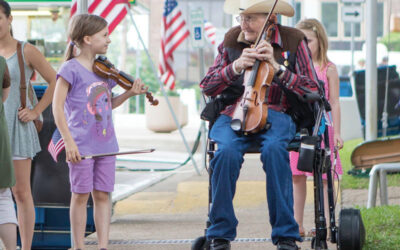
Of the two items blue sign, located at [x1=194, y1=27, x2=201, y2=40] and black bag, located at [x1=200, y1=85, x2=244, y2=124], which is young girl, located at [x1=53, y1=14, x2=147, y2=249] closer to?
black bag, located at [x1=200, y1=85, x2=244, y2=124]

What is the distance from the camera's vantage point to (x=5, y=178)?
5.05 metres

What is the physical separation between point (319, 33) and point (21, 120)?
2.42 meters

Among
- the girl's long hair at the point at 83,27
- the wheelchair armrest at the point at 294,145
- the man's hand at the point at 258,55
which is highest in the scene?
the girl's long hair at the point at 83,27

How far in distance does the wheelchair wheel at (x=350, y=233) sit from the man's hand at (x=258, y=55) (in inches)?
40.6

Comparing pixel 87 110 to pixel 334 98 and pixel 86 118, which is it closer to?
pixel 86 118

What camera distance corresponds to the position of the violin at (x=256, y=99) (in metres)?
4.93

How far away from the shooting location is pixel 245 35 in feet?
17.4

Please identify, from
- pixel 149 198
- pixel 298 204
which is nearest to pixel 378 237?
pixel 298 204

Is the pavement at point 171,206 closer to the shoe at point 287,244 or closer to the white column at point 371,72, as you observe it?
the shoe at point 287,244

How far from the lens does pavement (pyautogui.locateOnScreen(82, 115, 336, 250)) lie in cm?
680

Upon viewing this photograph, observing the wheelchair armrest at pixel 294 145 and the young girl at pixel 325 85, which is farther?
the young girl at pixel 325 85

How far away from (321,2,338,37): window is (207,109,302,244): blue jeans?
63.7 m

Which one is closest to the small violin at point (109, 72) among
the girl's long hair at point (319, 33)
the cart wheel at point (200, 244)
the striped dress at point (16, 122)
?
the striped dress at point (16, 122)

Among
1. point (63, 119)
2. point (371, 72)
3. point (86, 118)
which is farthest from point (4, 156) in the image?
point (371, 72)
